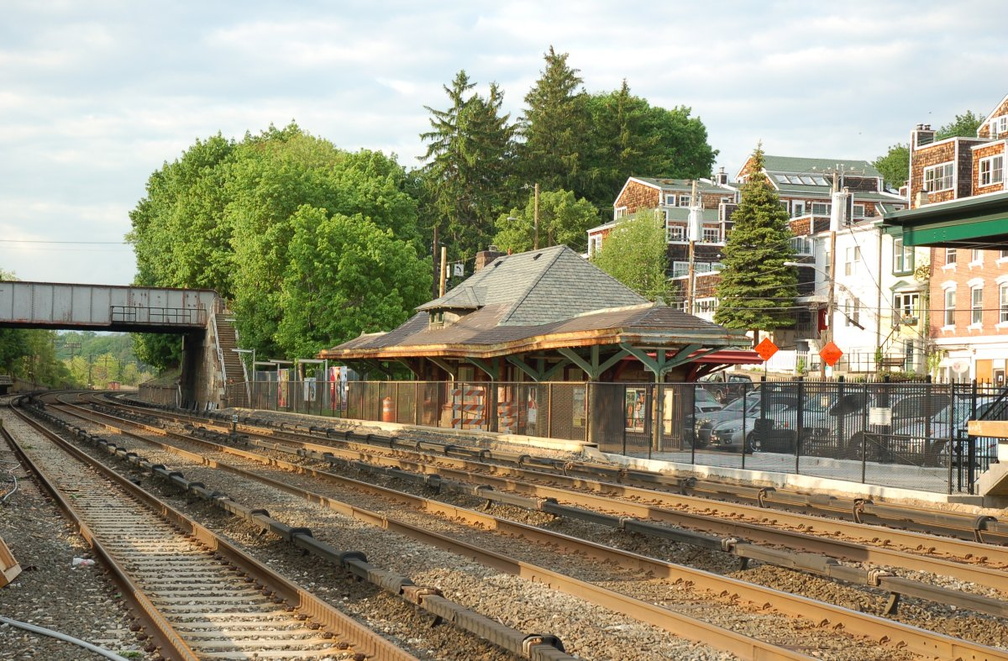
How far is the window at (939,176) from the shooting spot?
58469 mm

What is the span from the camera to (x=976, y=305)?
175 feet

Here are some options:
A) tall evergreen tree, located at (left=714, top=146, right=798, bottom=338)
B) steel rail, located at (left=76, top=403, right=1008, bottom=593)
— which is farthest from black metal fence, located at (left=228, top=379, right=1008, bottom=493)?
tall evergreen tree, located at (left=714, top=146, right=798, bottom=338)

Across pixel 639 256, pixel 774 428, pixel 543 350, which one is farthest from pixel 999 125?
pixel 774 428

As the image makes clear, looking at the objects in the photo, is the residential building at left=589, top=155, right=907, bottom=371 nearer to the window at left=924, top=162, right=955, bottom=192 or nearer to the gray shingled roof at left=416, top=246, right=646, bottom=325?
the window at left=924, top=162, right=955, bottom=192

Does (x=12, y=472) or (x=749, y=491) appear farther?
(x=12, y=472)

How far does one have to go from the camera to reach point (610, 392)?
29.6 metres

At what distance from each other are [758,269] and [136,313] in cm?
3991

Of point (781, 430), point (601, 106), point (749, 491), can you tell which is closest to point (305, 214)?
point (781, 430)

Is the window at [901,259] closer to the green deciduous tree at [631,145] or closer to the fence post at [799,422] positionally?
the fence post at [799,422]

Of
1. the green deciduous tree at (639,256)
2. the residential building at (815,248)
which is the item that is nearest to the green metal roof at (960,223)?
the residential building at (815,248)

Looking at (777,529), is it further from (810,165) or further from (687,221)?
(810,165)

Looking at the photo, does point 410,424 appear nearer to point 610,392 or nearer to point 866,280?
point 610,392

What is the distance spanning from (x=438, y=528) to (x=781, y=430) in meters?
10.7

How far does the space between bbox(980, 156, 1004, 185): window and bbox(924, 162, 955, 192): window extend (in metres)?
3.49
